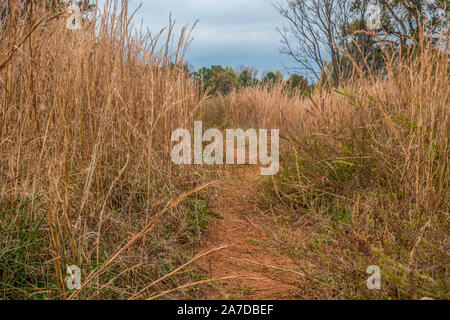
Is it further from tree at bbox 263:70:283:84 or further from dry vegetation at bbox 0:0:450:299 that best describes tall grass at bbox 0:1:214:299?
tree at bbox 263:70:283:84

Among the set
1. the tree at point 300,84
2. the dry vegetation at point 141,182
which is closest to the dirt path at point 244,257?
the dry vegetation at point 141,182

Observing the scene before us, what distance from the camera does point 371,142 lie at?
91.4 inches

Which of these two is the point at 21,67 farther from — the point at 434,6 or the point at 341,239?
the point at 434,6

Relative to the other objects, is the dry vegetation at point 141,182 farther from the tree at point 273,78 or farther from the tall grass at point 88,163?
the tree at point 273,78

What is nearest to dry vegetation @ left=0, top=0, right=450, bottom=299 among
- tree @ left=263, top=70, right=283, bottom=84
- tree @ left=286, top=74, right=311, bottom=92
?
tree @ left=286, top=74, right=311, bottom=92

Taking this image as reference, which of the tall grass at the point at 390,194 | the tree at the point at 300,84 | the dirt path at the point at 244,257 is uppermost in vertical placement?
the tree at the point at 300,84

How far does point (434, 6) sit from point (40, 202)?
11.9 metres

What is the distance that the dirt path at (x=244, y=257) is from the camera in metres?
1.54

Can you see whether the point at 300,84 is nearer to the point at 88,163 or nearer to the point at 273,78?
the point at 273,78

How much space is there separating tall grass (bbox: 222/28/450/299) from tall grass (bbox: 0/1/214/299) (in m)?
0.70

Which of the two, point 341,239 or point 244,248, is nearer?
point 341,239

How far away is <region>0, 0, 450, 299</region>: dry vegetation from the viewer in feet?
4.29

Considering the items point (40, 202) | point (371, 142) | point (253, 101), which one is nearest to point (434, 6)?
point (253, 101)
